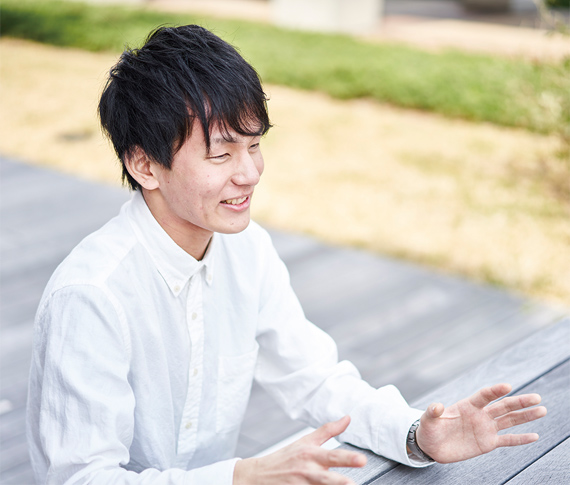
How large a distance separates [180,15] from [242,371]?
11.1 metres

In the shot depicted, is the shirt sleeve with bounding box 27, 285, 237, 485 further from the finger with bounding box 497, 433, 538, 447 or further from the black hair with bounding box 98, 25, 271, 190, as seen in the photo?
the finger with bounding box 497, 433, 538, 447

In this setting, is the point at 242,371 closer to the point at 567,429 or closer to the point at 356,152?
the point at 567,429

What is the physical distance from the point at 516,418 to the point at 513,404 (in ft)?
0.12

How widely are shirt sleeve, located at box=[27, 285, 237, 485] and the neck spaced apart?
0.70 feet

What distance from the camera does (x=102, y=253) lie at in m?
1.26

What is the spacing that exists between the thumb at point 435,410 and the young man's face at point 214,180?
1.45 ft

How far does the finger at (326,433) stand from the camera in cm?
101

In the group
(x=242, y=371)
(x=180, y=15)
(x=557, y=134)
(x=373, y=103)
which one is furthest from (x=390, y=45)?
(x=242, y=371)

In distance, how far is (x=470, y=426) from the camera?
1189mm

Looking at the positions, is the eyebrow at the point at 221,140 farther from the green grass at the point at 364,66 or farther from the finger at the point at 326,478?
the green grass at the point at 364,66

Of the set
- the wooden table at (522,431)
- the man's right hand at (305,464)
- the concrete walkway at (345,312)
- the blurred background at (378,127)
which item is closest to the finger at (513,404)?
the wooden table at (522,431)

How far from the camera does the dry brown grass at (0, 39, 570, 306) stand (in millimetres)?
4301

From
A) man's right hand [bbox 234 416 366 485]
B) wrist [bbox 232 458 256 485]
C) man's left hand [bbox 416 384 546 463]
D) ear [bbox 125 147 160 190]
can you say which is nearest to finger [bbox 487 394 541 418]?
man's left hand [bbox 416 384 546 463]

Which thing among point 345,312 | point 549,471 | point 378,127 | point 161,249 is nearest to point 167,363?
point 161,249
